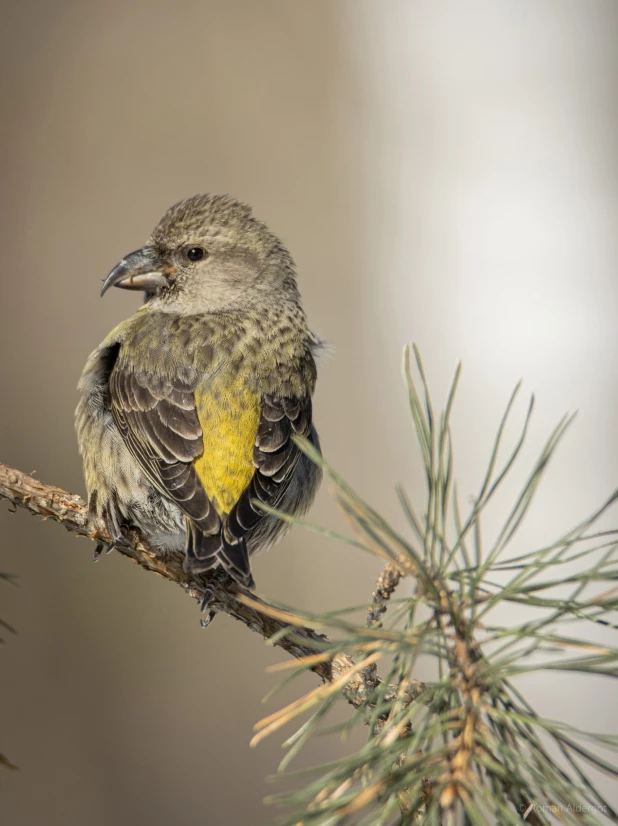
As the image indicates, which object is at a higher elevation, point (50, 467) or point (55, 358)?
point (55, 358)

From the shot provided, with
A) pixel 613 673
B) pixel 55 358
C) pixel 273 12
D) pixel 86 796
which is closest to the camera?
pixel 613 673

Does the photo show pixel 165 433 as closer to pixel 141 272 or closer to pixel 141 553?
pixel 141 553

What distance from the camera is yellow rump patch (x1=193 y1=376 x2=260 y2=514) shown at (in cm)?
262

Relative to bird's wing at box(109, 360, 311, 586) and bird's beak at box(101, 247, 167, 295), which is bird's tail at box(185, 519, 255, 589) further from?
bird's beak at box(101, 247, 167, 295)

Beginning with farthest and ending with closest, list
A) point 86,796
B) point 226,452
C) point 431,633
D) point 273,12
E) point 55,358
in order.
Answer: point 273,12, point 55,358, point 86,796, point 226,452, point 431,633

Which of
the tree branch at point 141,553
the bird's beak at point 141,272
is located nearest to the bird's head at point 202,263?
the bird's beak at point 141,272

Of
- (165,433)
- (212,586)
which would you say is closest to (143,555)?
(212,586)

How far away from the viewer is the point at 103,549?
2828 millimetres

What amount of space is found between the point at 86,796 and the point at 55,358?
2.85m

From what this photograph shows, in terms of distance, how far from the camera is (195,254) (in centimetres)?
374

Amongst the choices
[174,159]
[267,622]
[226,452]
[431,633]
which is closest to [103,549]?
[226,452]

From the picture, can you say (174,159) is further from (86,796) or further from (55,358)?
(86,796)

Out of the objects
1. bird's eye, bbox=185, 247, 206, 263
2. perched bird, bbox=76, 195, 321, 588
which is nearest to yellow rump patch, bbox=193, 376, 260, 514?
perched bird, bbox=76, 195, 321, 588

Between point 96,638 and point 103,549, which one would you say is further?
point 96,638
